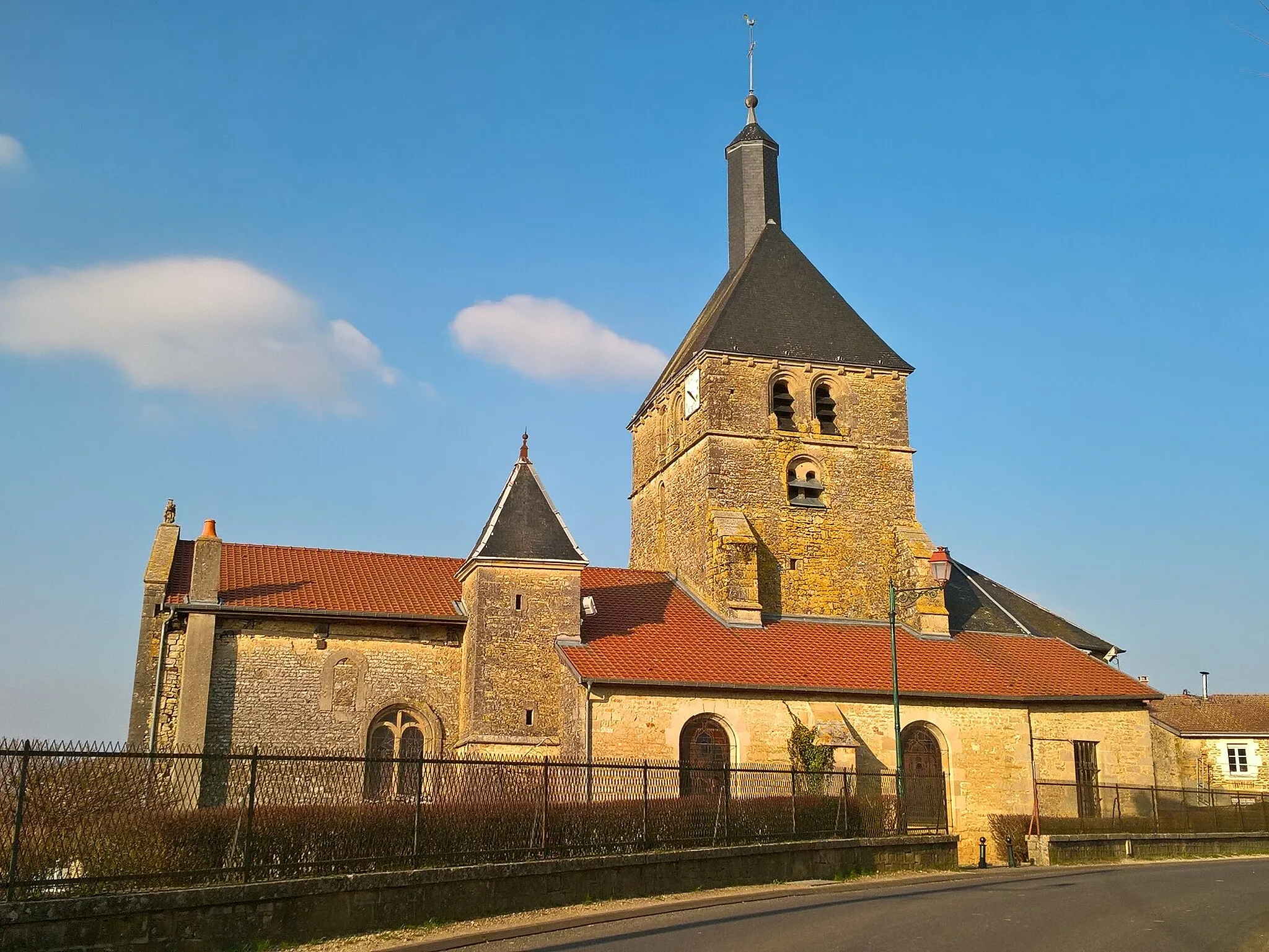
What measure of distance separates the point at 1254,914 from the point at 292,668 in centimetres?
1658

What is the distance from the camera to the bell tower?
27.4 metres

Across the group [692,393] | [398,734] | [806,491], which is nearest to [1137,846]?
[806,491]

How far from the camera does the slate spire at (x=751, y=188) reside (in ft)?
106

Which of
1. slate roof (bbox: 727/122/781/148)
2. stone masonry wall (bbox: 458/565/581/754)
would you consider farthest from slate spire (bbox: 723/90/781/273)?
stone masonry wall (bbox: 458/565/581/754)

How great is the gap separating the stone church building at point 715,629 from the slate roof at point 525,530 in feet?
0.20

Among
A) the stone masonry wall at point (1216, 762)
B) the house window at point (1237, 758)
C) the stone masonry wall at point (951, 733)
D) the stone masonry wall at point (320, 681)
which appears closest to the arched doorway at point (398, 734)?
the stone masonry wall at point (320, 681)

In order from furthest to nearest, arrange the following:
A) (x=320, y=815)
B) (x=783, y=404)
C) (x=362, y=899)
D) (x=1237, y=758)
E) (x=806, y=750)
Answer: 1. (x=1237, y=758)
2. (x=783, y=404)
3. (x=806, y=750)
4. (x=320, y=815)
5. (x=362, y=899)

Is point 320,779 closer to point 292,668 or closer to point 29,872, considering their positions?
point 29,872

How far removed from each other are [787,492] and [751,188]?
9745 millimetres

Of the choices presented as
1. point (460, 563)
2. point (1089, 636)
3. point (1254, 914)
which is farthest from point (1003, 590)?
point (1254, 914)

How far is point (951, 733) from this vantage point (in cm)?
2406

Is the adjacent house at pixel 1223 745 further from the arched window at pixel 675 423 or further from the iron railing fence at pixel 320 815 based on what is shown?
the iron railing fence at pixel 320 815

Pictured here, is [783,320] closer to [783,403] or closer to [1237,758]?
[783,403]

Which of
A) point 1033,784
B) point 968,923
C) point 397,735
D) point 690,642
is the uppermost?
point 690,642
